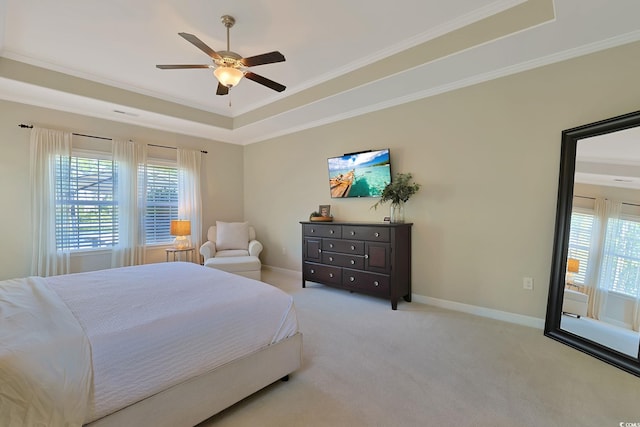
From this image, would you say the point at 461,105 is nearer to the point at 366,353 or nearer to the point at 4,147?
the point at 366,353

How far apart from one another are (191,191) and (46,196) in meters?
1.96

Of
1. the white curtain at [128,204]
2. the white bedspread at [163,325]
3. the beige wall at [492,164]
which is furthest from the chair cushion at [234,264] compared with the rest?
the white bedspread at [163,325]

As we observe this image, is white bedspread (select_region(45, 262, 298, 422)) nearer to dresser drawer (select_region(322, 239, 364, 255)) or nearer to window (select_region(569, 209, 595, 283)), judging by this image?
dresser drawer (select_region(322, 239, 364, 255))

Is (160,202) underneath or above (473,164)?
underneath

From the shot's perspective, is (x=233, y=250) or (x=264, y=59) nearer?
(x=264, y=59)

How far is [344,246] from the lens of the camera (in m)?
4.00

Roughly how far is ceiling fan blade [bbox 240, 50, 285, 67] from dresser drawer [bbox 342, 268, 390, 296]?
8.62 ft

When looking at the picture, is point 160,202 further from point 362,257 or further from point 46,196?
point 362,257

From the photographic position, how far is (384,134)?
4.10 meters

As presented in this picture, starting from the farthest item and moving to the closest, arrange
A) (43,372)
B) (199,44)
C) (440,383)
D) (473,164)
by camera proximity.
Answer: (473,164) < (199,44) < (440,383) < (43,372)

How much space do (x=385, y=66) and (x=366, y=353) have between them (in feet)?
9.61

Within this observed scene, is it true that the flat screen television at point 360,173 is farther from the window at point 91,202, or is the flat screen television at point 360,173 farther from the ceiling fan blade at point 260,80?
the window at point 91,202

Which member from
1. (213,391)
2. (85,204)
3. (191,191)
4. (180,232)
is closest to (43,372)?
(213,391)

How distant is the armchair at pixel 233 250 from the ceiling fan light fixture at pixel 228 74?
272 cm
